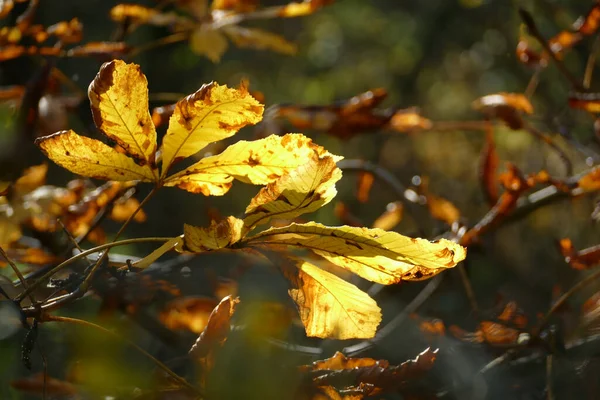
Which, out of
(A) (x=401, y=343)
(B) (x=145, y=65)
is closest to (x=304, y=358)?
(A) (x=401, y=343)

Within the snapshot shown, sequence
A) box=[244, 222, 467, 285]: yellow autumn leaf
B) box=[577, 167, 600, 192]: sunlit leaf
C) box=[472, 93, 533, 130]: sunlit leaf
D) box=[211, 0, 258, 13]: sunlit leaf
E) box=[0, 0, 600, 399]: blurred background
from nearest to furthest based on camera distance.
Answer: box=[244, 222, 467, 285]: yellow autumn leaf < box=[0, 0, 600, 399]: blurred background < box=[577, 167, 600, 192]: sunlit leaf < box=[472, 93, 533, 130]: sunlit leaf < box=[211, 0, 258, 13]: sunlit leaf

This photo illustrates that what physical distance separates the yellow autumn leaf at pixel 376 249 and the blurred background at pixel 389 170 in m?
0.11

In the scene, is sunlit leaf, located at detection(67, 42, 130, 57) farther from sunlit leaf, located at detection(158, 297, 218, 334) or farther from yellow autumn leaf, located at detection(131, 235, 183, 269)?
yellow autumn leaf, located at detection(131, 235, 183, 269)

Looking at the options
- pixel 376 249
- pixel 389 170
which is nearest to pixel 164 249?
pixel 376 249

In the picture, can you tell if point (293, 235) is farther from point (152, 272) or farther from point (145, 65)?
point (145, 65)

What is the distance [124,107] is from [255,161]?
101 millimetres

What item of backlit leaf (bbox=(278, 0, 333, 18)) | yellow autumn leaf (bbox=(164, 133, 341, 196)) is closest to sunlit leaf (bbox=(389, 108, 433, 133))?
backlit leaf (bbox=(278, 0, 333, 18))

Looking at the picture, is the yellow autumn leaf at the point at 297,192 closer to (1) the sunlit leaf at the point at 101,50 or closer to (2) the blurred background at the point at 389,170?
(2) the blurred background at the point at 389,170

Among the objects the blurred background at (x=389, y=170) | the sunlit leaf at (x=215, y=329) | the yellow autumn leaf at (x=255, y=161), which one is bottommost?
the blurred background at (x=389, y=170)

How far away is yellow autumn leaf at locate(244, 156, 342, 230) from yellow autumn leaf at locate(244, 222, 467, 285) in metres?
0.01

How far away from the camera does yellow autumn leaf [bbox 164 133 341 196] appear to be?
473 millimetres

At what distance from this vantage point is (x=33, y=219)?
868 millimetres

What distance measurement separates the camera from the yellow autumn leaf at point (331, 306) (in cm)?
45

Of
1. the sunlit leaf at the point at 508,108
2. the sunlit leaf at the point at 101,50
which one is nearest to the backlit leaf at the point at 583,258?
the sunlit leaf at the point at 508,108
